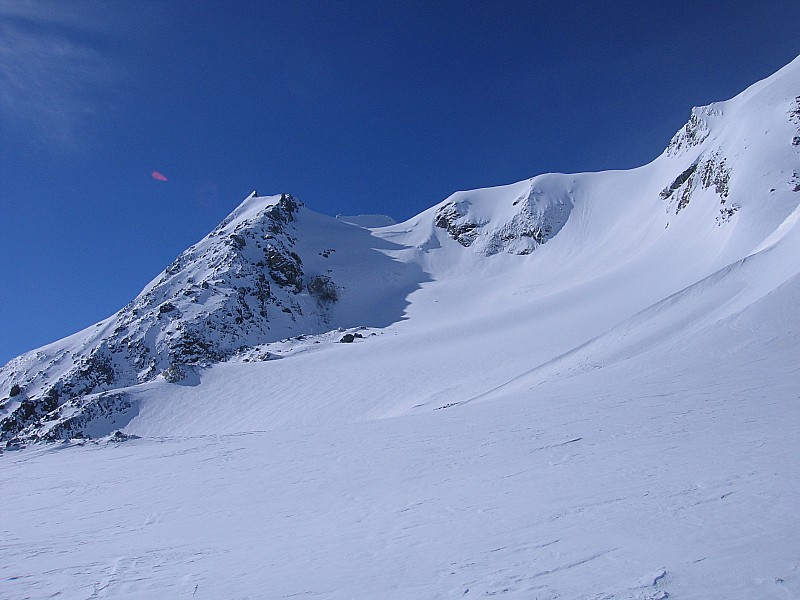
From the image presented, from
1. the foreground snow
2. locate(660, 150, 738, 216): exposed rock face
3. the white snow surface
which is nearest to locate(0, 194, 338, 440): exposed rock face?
the white snow surface

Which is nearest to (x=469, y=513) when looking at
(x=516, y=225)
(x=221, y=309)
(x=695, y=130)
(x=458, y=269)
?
(x=221, y=309)

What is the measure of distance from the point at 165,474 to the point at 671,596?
9.47m

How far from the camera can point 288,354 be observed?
3594cm

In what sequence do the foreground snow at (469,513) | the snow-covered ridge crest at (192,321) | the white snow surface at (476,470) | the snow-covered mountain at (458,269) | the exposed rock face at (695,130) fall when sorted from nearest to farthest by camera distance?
1. the foreground snow at (469,513)
2. the white snow surface at (476,470)
3. the snow-covered mountain at (458,269)
4. the snow-covered ridge crest at (192,321)
5. the exposed rock face at (695,130)

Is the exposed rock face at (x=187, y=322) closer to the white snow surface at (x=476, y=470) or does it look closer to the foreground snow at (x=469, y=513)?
the white snow surface at (x=476, y=470)

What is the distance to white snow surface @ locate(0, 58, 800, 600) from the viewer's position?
4.05 m

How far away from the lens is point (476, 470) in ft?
23.6

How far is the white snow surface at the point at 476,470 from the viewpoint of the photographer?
4.05 metres

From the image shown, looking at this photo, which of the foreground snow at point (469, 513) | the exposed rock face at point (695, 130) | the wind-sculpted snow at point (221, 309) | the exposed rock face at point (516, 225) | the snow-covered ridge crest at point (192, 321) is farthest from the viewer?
the exposed rock face at point (516, 225)

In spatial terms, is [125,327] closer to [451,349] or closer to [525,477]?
[451,349]

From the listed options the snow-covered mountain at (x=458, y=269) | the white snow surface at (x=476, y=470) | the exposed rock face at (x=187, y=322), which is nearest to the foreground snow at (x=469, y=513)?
the white snow surface at (x=476, y=470)

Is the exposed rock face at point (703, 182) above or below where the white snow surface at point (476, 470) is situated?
above

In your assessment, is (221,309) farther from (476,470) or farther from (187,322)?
(476,470)

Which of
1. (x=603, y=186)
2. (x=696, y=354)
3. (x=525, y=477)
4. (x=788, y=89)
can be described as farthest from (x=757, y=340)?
(x=603, y=186)
